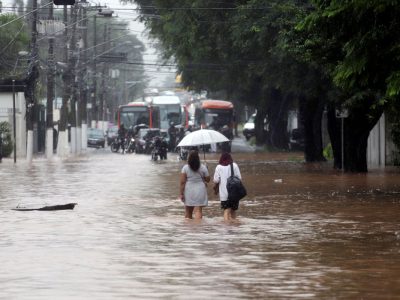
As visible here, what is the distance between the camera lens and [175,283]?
559 inches

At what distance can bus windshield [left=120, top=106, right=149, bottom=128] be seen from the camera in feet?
291

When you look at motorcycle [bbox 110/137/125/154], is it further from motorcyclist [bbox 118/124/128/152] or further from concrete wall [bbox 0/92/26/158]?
concrete wall [bbox 0/92/26/158]

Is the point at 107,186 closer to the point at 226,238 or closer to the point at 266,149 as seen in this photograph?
the point at 226,238

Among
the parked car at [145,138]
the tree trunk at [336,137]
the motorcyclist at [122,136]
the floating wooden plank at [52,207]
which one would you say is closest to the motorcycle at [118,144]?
the motorcyclist at [122,136]

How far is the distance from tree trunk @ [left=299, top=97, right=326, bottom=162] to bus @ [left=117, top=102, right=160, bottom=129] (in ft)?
103

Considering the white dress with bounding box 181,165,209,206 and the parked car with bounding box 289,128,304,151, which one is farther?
the parked car with bounding box 289,128,304,151

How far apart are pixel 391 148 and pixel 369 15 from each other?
2648 cm

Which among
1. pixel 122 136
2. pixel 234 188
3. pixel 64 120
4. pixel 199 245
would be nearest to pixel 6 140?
pixel 64 120

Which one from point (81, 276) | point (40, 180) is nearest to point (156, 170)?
point (40, 180)

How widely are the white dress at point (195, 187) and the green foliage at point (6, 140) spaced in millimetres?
37559

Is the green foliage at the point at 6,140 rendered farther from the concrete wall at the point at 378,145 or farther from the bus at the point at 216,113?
the bus at the point at 216,113

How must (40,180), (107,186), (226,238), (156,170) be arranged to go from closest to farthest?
(226,238)
(107,186)
(40,180)
(156,170)

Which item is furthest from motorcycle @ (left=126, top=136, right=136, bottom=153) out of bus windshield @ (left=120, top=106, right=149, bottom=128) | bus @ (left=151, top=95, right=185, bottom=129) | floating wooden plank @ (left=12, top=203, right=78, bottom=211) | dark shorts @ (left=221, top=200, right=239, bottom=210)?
dark shorts @ (left=221, top=200, right=239, bottom=210)

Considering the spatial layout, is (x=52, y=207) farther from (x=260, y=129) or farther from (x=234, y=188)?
(x=260, y=129)
